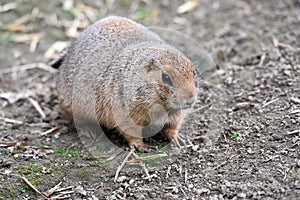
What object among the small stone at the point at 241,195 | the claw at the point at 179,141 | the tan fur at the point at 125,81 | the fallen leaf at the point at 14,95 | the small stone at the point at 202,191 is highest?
the tan fur at the point at 125,81

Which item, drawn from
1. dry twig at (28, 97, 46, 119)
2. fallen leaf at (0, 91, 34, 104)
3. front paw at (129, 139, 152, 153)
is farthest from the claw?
fallen leaf at (0, 91, 34, 104)

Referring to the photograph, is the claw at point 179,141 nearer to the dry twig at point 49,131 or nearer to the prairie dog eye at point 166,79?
the prairie dog eye at point 166,79

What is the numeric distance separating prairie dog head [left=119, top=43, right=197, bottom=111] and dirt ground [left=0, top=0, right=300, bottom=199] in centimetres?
76

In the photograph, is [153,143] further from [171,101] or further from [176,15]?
[176,15]

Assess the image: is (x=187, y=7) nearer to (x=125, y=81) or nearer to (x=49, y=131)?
(x=125, y=81)

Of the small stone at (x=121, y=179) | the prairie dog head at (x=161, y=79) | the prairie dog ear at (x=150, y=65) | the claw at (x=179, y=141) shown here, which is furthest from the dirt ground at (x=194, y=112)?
the prairie dog ear at (x=150, y=65)

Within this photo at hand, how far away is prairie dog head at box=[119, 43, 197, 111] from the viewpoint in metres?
5.44

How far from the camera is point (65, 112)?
6.97 metres

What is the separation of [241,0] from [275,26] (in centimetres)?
160

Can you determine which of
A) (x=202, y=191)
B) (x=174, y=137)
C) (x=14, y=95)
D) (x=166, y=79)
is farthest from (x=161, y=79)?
(x=14, y=95)

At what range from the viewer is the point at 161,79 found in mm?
5566

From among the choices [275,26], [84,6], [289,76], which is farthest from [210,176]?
[84,6]

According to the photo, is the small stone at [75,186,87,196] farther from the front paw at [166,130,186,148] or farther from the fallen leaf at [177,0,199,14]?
the fallen leaf at [177,0,199,14]

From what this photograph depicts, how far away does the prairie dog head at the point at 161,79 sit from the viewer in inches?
214
